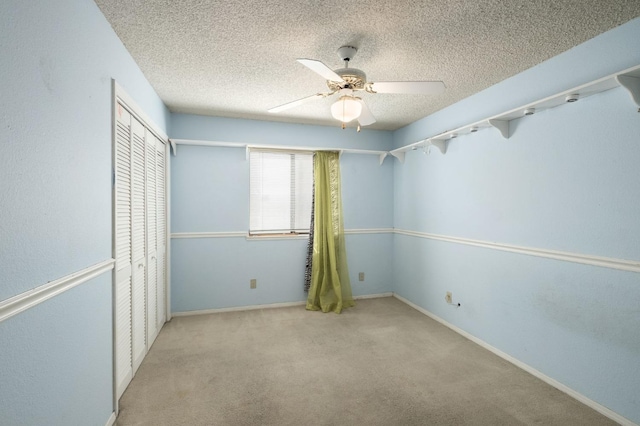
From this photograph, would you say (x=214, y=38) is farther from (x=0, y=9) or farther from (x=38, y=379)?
(x=38, y=379)

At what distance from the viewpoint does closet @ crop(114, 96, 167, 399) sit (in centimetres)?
202

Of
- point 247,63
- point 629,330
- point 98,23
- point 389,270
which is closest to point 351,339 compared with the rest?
point 389,270

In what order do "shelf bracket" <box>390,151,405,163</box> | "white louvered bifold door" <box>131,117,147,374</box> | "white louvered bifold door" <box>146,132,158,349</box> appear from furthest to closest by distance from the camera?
"shelf bracket" <box>390,151,405,163</box>
"white louvered bifold door" <box>146,132,158,349</box>
"white louvered bifold door" <box>131,117,147,374</box>

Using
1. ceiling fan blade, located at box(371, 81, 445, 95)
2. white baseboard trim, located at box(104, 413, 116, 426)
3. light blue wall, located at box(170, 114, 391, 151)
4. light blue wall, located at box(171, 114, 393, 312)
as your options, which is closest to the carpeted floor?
white baseboard trim, located at box(104, 413, 116, 426)

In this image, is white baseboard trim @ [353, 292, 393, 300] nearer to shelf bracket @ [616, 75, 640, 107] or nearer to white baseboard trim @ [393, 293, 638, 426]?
white baseboard trim @ [393, 293, 638, 426]

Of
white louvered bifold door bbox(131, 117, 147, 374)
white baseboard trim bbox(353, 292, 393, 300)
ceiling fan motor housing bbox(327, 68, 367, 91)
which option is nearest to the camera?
ceiling fan motor housing bbox(327, 68, 367, 91)

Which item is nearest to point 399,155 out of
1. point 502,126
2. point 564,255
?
point 502,126

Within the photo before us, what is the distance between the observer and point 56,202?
4.22 ft

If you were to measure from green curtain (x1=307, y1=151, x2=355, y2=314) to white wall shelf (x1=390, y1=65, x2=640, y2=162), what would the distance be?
50.4 inches

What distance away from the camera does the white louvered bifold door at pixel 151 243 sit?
275 cm

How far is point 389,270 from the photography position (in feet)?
14.5

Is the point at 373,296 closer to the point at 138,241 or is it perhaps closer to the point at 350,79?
the point at 138,241

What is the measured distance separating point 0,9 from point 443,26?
2.01 meters

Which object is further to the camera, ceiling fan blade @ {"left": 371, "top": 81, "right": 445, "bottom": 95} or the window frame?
the window frame
